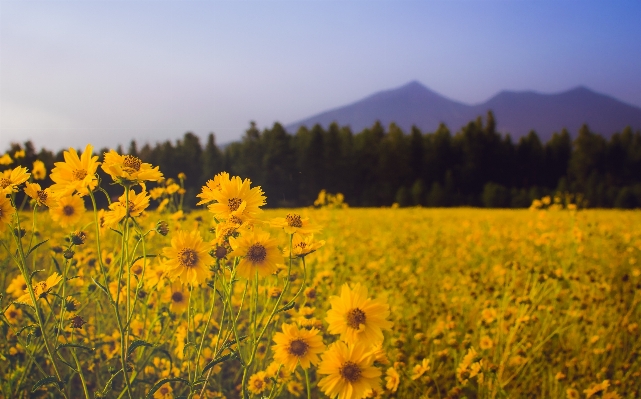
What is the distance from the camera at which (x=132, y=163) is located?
100cm

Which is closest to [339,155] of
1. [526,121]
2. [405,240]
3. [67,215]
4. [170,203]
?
[405,240]

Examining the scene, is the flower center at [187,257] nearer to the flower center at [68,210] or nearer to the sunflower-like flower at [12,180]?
the sunflower-like flower at [12,180]

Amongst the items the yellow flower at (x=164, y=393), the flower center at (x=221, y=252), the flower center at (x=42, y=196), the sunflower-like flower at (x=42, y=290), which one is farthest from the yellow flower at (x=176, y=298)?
the flower center at (x=221, y=252)

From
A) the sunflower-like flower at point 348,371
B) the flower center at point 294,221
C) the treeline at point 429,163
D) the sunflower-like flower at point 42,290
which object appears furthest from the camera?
the treeline at point 429,163

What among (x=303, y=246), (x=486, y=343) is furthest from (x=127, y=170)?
(x=486, y=343)

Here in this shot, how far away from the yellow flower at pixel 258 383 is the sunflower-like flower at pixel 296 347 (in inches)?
18.0

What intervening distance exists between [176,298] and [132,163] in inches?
32.4

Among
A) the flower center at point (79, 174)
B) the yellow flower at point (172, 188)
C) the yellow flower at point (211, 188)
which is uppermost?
the flower center at point (79, 174)

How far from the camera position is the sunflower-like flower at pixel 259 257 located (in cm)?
99

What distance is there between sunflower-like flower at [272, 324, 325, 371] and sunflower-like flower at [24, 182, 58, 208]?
588 millimetres

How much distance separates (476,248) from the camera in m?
4.68

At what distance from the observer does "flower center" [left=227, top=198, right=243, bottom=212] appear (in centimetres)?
101

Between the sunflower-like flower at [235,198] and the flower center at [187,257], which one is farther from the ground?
the sunflower-like flower at [235,198]

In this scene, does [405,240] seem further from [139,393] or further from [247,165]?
[247,165]
